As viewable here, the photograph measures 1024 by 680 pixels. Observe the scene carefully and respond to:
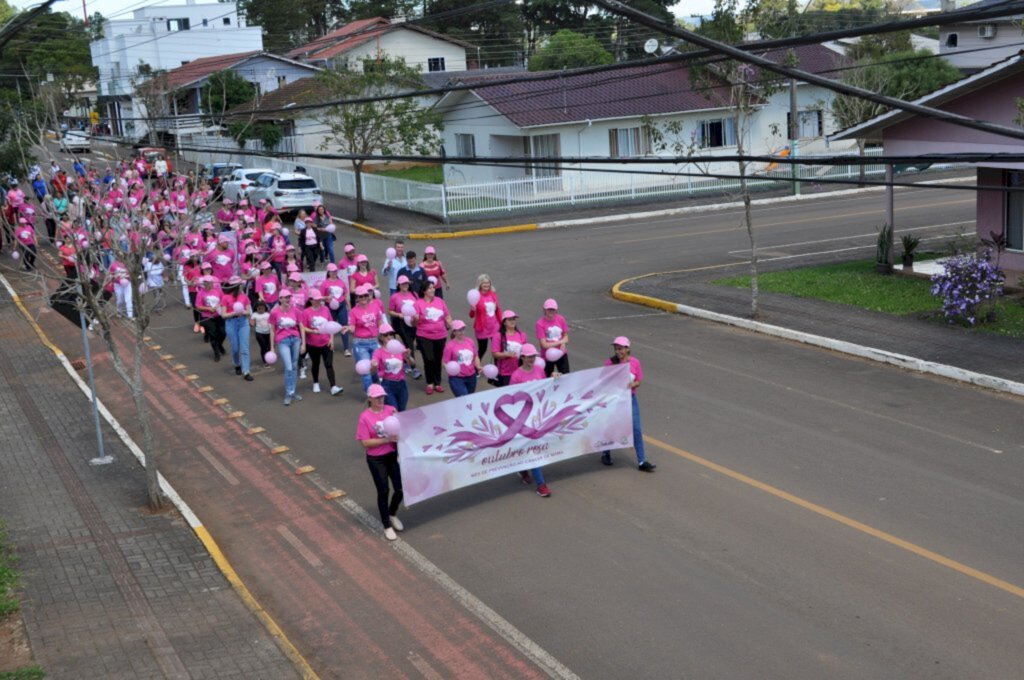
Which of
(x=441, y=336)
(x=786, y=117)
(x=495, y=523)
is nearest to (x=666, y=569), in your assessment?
(x=495, y=523)

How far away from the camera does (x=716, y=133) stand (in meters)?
43.8

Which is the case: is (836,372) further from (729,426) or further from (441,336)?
(441,336)

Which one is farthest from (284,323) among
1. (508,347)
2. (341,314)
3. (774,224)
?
(774,224)

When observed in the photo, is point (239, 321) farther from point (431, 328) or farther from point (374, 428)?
point (374, 428)

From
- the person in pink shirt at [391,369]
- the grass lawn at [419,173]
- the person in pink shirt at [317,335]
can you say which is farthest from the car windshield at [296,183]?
the person in pink shirt at [391,369]

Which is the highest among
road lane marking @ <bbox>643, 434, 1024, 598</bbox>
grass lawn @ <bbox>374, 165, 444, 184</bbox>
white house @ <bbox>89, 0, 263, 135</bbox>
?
white house @ <bbox>89, 0, 263, 135</bbox>

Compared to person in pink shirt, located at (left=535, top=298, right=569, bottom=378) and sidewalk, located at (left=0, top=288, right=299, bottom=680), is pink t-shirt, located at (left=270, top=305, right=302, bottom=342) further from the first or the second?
person in pink shirt, located at (left=535, top=298, right=569, bottom=378)

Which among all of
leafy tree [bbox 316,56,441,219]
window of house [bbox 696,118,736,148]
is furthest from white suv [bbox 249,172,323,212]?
window of house [bbox 696,118,736,148]

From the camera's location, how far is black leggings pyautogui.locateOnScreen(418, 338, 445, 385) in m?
16.0

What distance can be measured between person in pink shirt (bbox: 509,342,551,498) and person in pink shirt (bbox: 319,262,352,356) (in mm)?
5388

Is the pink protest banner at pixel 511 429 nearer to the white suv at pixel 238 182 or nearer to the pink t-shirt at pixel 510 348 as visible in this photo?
the pink t-shirt at pixel 510 348

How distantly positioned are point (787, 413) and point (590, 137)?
27.5 meters

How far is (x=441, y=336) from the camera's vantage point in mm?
15930

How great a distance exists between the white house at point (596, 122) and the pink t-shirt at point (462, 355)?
84.2 feet
